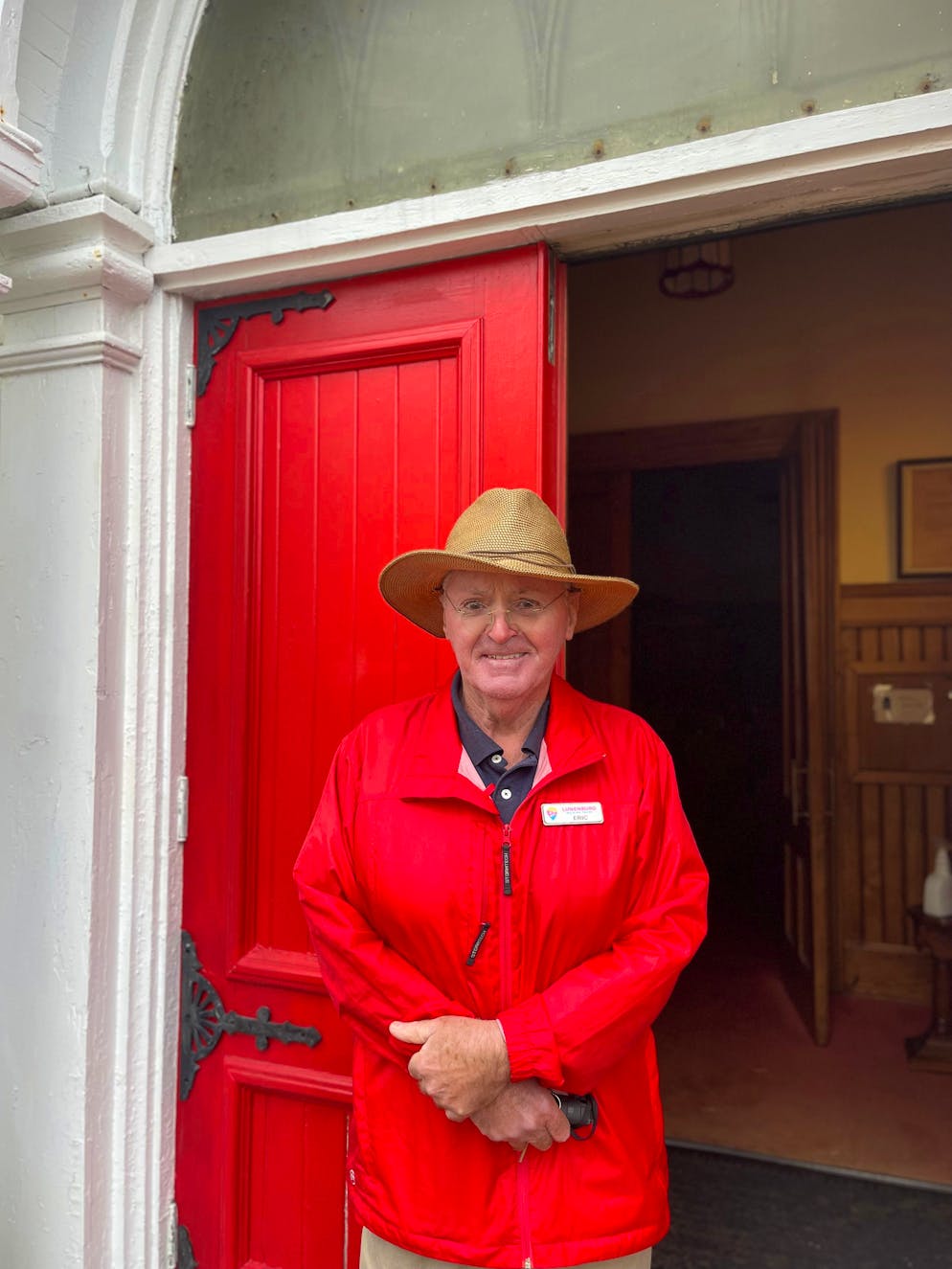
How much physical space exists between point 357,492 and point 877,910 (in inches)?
145

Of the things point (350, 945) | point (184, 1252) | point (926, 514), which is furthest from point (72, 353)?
point (926, 514)

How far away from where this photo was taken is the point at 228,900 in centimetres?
196

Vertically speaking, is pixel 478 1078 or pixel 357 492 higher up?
pixel 357 492

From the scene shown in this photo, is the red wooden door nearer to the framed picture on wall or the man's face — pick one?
the man's face

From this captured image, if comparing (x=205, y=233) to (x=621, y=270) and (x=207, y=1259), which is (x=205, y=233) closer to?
(x=207, y=1259)

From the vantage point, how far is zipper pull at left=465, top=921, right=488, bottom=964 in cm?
133

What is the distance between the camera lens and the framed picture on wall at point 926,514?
4.19 m

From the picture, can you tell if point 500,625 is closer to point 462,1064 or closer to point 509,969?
point 509,969

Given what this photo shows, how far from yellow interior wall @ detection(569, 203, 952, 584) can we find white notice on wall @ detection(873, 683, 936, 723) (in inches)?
21.5

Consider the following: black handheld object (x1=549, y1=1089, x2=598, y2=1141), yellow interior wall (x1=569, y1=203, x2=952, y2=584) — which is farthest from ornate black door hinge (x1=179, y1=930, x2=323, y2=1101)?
yellow interior wall (x1=569, y1=203, x2=952, y2=584)

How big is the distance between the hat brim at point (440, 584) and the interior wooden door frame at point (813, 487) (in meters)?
2.41

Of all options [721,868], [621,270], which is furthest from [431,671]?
[721,868]

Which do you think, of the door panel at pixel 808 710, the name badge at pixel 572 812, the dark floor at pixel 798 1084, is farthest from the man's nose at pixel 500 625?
the door panel at pixel 808 710

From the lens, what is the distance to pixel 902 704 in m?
4.30
